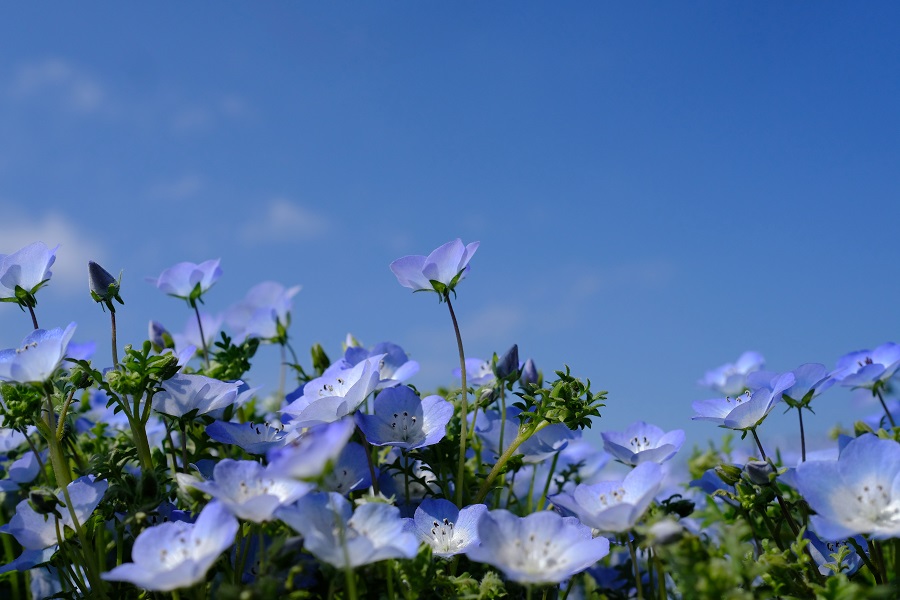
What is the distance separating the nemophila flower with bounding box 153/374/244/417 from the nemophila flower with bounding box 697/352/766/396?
7.75ft

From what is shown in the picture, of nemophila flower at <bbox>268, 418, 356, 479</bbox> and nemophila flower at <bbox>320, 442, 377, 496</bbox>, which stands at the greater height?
nemophila flower at <bbox>320, 442, 377, 496</bbox>

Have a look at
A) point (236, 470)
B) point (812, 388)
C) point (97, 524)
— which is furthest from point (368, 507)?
point (812, 388)

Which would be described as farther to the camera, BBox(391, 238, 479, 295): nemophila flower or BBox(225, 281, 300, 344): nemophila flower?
BBox(225, 281, 300, 344): nemophila flower

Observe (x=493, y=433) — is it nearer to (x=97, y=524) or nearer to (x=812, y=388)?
(x=812, y=388)

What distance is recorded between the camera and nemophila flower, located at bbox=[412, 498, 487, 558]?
2.05 m

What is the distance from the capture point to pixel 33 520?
2201mm

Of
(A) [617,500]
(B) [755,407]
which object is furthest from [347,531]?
(B) [755,407]

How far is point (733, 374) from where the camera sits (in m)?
3.79

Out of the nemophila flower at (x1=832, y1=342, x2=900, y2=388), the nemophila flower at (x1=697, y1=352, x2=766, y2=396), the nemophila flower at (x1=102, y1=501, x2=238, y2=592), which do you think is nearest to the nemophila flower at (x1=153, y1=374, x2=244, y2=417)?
the nemophila flower at (x1=102, y1=501, x2=238, y2=592)

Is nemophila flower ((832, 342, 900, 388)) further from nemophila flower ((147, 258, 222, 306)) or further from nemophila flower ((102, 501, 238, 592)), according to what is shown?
nemophila flower ((147, 258, 222, 306))

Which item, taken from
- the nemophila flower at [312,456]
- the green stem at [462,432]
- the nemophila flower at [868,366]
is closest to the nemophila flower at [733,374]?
the nemophila flower at [868,366]

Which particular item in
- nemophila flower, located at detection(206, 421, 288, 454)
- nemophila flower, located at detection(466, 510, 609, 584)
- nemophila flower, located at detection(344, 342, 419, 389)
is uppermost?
nemophila flower, located at detection(344, 342, 419, 389)

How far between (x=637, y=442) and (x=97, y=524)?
5.21ft

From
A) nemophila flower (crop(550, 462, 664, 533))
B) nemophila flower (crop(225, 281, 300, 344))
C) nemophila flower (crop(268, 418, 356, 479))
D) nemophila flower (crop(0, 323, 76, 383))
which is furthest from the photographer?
nemophila flower (crop(225, 281, 300, 344))
